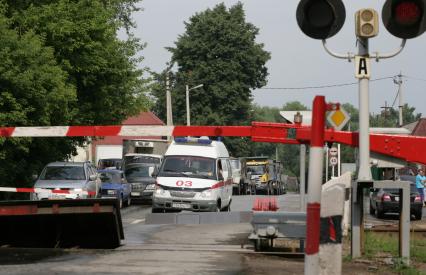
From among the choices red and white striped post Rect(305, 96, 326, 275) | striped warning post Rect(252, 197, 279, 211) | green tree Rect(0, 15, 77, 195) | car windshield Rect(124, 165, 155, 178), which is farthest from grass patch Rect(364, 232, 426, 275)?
car windshield Rect(124, 165, 155, 178)

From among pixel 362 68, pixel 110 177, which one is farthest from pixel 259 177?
pixel 362 68

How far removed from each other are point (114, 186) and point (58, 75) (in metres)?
6.28

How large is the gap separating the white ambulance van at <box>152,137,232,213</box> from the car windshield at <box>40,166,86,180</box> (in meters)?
3.08

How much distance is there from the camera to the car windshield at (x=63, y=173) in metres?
27.1

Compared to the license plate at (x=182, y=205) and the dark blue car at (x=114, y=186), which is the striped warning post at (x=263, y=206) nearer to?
the license plate at (x=182, y=205)

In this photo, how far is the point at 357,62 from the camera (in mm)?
10469

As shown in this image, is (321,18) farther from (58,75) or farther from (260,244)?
(58,75)

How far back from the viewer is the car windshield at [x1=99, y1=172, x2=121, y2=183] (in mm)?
33750

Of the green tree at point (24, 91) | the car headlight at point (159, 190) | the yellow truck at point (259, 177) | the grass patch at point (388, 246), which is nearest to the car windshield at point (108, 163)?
A: the yellow truck at point (259, 177)

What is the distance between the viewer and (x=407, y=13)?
860 cm

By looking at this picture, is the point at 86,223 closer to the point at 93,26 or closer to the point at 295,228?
the point at 295,228

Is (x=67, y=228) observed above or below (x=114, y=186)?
below

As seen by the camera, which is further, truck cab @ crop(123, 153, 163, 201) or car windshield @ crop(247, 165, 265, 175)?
car windshield @ crop(247, 165, 265, 175)

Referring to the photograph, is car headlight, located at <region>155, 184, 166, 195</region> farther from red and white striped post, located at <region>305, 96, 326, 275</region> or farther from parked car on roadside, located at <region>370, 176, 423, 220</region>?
red and white striped post, located at <region>305, 96, 326, 275</region>
